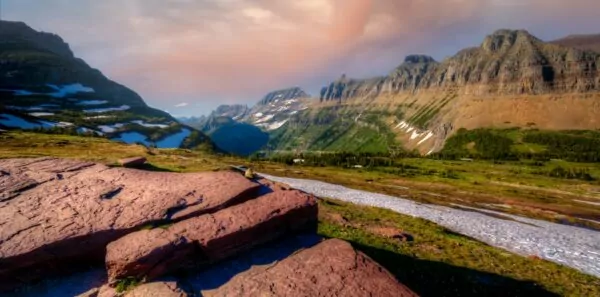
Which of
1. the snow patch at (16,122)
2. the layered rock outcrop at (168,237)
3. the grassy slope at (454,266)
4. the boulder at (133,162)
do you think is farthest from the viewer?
the snow patch at (16,122)

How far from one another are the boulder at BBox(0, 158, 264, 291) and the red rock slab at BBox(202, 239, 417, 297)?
5397mm

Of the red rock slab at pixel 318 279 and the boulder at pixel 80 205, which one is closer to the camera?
the red rock slab at pixel 318 279

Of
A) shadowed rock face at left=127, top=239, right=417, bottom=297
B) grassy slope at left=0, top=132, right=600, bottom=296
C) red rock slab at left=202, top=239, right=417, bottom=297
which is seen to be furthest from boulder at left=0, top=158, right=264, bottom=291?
grassy slope at left=0, top=132, right=600, bottom=296

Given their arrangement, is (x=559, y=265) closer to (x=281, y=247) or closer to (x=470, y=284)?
(x=470, y=284)

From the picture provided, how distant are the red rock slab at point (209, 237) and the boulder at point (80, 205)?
127 cm

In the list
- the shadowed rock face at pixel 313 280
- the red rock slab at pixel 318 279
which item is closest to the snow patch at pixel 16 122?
the shadowed rock face at pixel 313 280

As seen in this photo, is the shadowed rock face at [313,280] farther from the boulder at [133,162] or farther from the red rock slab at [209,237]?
the boulder at [133,162]

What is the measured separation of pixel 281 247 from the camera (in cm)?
1906

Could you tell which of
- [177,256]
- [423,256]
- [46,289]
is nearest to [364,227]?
[423,256]

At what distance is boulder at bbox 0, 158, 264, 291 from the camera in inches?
661

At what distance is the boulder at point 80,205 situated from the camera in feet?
55.1

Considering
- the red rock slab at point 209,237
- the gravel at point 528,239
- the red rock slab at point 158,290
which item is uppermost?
the red rock slab at point 209,237

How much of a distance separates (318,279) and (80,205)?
13.4 metres

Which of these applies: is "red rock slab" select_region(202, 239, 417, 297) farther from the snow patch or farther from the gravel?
the snow patch
